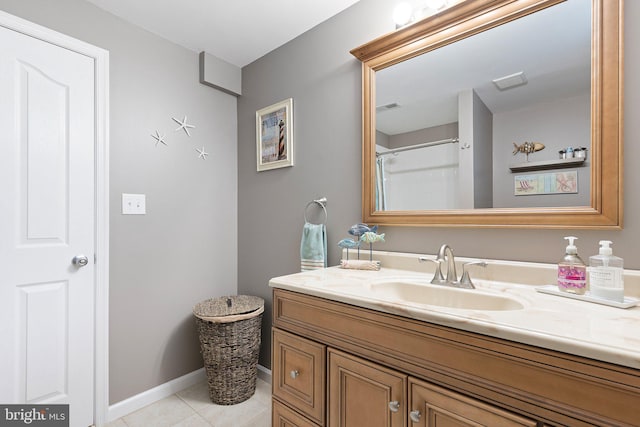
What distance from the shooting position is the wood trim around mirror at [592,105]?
3.23 feet

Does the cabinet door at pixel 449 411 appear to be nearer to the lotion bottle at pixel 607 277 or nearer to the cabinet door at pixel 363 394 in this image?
the cabinet door at pixel 363 394

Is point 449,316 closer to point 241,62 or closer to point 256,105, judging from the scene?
point 256,105

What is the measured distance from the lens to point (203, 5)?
166cm

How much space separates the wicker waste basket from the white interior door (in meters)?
0.59

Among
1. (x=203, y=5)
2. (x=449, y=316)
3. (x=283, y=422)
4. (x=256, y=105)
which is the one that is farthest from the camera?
(x=256, y=105)

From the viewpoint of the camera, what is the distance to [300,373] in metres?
1.13

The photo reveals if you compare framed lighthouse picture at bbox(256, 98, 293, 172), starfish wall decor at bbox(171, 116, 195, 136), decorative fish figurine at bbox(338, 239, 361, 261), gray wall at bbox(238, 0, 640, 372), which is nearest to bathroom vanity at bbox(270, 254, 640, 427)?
gray wall at bbox(238, 0, 640, 372)

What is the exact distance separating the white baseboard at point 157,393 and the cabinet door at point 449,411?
4.98ft

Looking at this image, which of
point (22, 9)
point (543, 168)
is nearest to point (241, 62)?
point (22, 9)

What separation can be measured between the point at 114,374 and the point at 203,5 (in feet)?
7.01

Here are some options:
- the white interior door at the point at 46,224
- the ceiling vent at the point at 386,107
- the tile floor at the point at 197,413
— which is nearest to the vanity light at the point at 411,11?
the ceiling vent at the point at 386,107

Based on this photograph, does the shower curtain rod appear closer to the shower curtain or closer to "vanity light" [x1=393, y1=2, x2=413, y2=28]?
the shower curtain

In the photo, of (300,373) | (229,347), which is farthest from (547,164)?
(229,347)

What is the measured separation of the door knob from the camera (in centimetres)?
157
